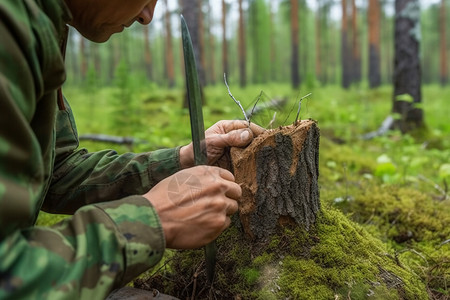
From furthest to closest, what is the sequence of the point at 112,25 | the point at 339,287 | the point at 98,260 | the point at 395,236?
the point at 395,236 → the point at 339,287 → the point at 112,25 → the point at 98,260

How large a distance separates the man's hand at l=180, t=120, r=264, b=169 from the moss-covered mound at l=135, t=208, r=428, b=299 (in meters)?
0.36

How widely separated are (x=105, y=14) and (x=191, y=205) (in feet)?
2.34

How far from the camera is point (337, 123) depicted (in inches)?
282

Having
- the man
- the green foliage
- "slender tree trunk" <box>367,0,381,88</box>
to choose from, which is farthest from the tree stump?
the green foliage

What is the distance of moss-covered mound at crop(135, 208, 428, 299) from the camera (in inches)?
57.7

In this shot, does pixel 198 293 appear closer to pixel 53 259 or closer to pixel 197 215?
pixel 197 215

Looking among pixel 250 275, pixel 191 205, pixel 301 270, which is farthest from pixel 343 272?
pixel 191 205

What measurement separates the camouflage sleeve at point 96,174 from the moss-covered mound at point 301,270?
17.2 inches

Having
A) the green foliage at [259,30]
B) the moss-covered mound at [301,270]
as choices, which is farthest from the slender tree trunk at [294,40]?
the moss-covered mound at [301,270]

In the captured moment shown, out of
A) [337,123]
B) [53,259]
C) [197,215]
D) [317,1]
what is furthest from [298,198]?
[317,1]

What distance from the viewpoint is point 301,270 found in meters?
1.51

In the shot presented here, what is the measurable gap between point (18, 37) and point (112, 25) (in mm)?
473

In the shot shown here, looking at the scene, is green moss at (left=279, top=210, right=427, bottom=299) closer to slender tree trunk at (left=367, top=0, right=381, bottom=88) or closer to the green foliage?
slender tree trunk at (left=367, top=0, right=381, bottom=88)

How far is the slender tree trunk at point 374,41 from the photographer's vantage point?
51.6 feet
